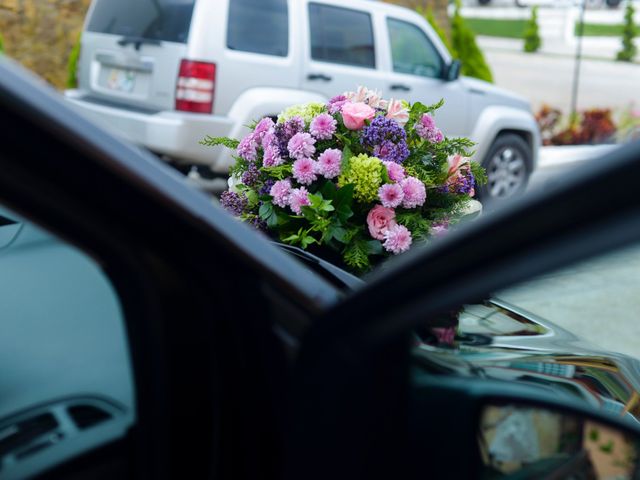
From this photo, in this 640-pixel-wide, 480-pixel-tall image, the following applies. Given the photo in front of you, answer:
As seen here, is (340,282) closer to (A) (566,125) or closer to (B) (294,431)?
(B) (294,431)

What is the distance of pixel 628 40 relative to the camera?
80.9ft

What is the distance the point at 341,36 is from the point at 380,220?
5396 millimetres

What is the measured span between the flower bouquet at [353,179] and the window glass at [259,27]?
4.41m

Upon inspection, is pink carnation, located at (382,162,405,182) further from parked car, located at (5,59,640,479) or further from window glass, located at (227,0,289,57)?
window glass, located at (227,0,289,57)

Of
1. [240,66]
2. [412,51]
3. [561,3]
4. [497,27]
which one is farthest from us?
[561,3]

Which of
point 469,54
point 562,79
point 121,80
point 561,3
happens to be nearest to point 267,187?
point 121,80

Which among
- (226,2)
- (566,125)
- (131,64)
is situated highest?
(226,2)

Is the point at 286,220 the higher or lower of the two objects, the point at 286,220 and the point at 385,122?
the lower

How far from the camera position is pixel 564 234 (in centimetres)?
89

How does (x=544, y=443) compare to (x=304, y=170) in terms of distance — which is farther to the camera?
(x=304, y=170)

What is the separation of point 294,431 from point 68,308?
0.35 metres

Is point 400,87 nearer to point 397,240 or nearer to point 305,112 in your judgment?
point 305,112

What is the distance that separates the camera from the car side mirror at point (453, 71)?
7.72 m

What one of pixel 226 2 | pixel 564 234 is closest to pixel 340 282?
pixel 564 234
